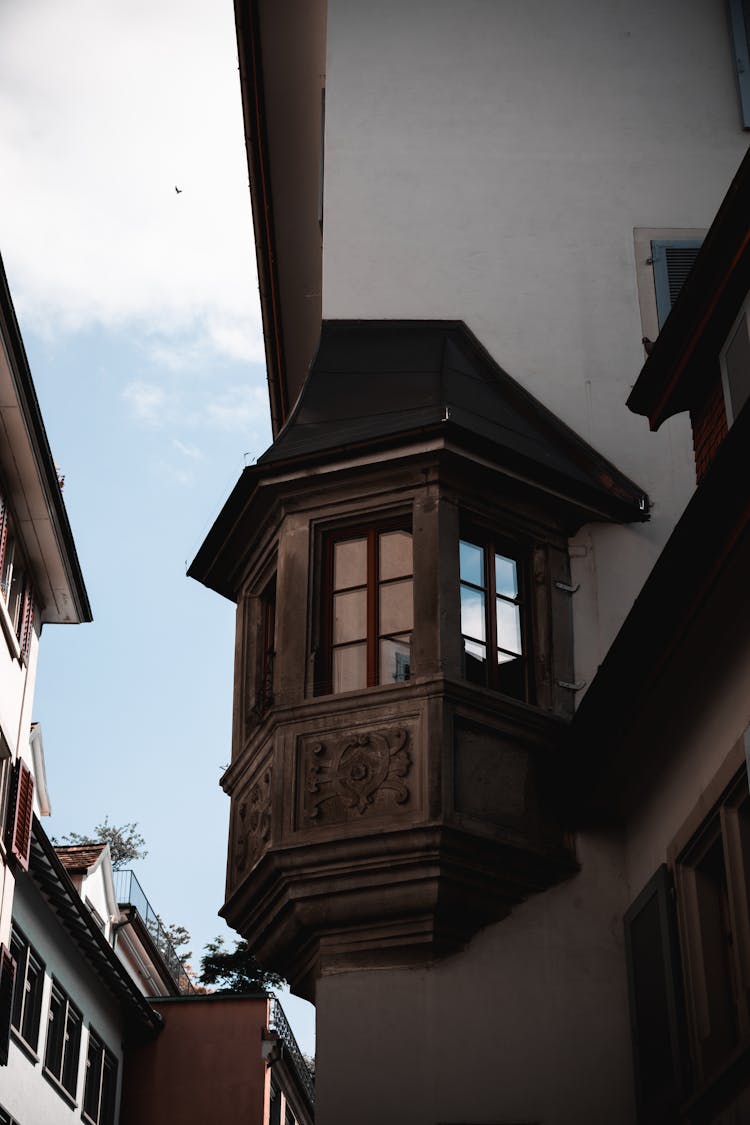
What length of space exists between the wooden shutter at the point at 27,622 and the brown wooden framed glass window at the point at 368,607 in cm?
1143

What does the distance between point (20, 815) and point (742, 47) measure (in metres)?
13.3

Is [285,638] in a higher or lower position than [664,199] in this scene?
lower

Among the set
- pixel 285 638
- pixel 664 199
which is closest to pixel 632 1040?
pixel 285 638

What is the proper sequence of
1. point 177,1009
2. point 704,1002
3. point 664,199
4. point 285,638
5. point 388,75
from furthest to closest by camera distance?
point 177,1009 → point 388,75 → point 664,199 → point 285,638 → point 704,1002

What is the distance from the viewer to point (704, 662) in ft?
37.3

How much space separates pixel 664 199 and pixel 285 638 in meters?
6.17

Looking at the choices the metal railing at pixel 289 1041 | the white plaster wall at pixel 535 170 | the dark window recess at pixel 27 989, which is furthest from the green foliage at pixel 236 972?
the white plaster wall at pixel 535 170

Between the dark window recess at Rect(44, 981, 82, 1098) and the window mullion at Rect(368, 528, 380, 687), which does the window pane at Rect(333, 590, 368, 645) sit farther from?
the dark window recess at Rect(44, 981, 82, 1098)

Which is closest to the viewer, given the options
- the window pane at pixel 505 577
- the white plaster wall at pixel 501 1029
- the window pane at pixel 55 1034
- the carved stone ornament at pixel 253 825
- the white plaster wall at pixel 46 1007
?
the white plaster wall at pixel 501 1029

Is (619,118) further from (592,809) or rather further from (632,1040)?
(632,1040)

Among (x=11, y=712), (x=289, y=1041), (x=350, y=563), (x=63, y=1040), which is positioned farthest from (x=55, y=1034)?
(x=350, y=563)

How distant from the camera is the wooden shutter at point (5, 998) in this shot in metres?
23.5

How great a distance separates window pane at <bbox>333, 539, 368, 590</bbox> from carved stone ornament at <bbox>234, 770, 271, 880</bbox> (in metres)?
1.66

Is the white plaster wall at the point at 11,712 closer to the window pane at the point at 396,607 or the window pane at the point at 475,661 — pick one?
the window pane at the point at 396,607
